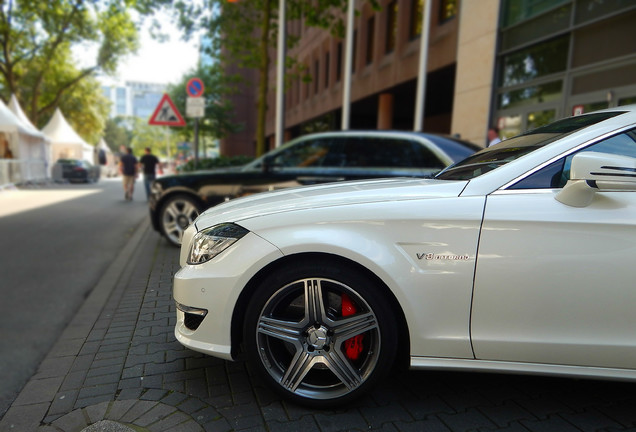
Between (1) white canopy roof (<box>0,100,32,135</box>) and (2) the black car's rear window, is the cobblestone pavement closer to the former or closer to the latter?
(2) the black car's rear window

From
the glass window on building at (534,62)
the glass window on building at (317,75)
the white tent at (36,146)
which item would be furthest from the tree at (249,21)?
the white tent at (36,146)

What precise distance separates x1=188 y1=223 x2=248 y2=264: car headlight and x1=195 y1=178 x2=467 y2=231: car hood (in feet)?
0.19

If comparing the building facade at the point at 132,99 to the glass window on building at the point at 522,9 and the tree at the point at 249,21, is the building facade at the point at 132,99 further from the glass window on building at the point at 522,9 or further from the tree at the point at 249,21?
the glass window on building at the point at 522,9

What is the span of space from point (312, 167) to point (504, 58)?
719cm

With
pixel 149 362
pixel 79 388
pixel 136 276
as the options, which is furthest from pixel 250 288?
pixel 136 276

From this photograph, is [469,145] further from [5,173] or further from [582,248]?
[5,173]

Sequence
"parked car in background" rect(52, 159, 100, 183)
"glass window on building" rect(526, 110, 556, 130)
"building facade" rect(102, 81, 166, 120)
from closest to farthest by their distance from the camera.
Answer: "glass window on building" rect(526, 110, 556, 130), "parked car in background" rect(52, 159, 100, 183), "building facade" rect(102, 81, 166, 120)

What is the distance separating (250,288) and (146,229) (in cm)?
678

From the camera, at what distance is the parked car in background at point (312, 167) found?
5309mm

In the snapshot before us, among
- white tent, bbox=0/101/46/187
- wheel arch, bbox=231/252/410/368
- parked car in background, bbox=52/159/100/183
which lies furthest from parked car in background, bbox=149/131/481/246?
parked car in background, bbox=52/159/100/183

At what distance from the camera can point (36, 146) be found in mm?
23875

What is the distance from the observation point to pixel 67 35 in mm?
27641

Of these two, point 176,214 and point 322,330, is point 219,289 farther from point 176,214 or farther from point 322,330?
point 176,214

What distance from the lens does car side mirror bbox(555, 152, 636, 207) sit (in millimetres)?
1862
